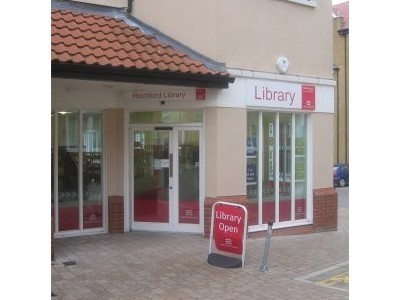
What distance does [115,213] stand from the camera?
32.4 ft

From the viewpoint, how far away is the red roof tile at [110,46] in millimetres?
7879

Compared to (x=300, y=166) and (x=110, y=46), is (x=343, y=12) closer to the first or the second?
(x=300, y=166)

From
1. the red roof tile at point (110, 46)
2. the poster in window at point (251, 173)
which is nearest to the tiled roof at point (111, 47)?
the red roof tile at point (110, 46)

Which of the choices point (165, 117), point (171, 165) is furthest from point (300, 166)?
point (165, 117)

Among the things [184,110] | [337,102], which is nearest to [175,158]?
[184,110]

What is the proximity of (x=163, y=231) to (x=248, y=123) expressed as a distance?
8.96ft

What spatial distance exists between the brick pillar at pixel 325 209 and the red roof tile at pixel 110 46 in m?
3.95

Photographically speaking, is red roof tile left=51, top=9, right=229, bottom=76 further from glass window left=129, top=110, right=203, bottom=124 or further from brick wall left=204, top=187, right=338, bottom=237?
brick wall left=204, top=187, right=338, bottom=237

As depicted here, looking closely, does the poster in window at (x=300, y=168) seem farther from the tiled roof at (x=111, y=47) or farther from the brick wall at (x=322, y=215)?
the tiled roof at (x=111, y=47)

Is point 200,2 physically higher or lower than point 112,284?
higher

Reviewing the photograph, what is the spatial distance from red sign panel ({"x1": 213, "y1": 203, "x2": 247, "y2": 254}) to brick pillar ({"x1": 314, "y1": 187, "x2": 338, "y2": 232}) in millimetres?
3958

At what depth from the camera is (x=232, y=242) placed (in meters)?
7.55

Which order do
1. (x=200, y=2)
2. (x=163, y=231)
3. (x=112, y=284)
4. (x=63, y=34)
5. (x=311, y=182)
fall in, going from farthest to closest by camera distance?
(x=311, y=182), (x=163, y=231), (x=200, y=2), (x=63, y=34), (x=112, y=284)

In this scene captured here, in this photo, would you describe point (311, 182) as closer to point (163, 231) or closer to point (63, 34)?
point (163, 231)
